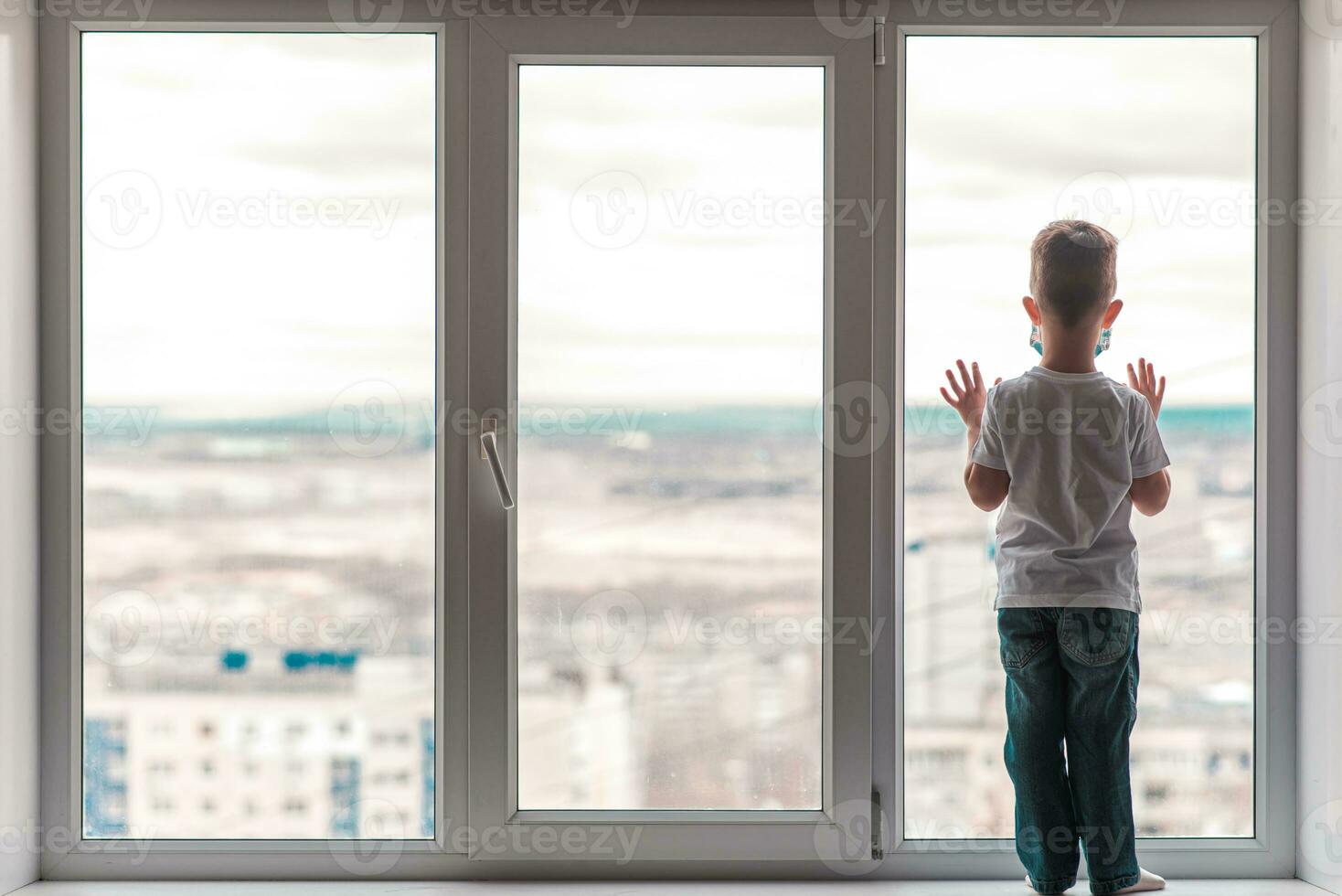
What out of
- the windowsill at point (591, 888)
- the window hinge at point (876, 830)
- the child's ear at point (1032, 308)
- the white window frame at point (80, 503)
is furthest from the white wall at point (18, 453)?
the child's ear at point (1032, 308)

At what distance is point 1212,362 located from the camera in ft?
5.05

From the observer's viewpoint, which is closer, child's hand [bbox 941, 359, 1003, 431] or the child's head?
the child's head

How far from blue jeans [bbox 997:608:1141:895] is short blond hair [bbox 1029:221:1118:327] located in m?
0.45

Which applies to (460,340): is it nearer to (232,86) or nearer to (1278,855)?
(232,86)

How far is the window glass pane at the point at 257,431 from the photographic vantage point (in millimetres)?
1529

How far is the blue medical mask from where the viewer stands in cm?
142

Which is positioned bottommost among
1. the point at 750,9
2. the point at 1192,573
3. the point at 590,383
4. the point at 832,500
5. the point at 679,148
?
the point at 1192,573

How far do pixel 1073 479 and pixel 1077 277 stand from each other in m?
0.30

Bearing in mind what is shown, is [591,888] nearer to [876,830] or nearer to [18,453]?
[876,830]

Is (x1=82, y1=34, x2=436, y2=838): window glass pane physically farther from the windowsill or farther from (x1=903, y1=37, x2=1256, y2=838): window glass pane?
(x1=903, y1=37, x2=1256, y2=838): window glass pane

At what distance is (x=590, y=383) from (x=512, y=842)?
0.75 m

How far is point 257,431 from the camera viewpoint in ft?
5.04

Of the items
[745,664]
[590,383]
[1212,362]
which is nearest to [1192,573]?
[1212,362]

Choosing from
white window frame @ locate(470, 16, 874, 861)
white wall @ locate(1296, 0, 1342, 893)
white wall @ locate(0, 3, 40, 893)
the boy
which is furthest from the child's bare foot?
white wall @ locate(0, 3, 40, 893)
